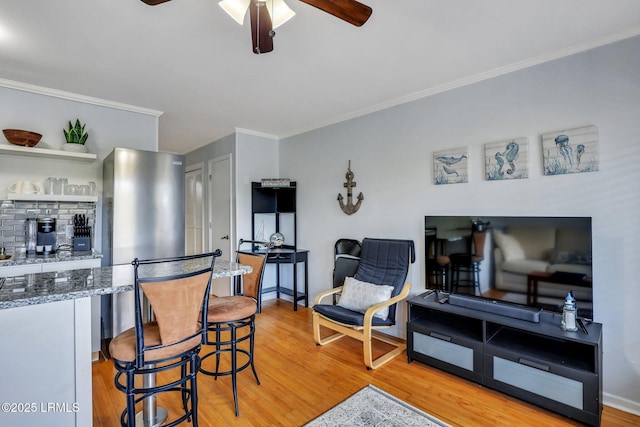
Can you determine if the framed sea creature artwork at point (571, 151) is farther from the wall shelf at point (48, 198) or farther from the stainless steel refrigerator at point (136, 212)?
the wall shelf at point (48, 198)

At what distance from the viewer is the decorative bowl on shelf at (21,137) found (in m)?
2.70

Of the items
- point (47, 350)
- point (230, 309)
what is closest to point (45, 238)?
point (47, 350)

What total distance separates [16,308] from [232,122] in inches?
125

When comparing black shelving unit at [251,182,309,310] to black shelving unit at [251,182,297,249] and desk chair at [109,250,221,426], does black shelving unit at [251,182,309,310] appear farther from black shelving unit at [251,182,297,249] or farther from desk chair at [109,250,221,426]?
desk chair at [109,250,221,426]

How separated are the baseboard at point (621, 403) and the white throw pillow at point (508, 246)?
1079 millimetres

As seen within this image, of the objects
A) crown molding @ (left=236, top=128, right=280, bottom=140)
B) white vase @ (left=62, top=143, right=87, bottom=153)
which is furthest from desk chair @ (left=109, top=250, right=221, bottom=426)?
crown molding @ (left=236, top=128, right=280, bottom=140)

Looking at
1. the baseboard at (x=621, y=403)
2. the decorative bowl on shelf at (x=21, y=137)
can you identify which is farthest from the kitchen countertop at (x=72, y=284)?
the baseboard at (x=621, y=403)

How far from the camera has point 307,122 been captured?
4.21m

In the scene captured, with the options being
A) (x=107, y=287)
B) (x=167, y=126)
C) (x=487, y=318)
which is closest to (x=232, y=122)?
(x=167, y=126)

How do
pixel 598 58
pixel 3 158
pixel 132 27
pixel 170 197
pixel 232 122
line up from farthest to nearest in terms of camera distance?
1. pixel 232 122
2. pixel 170 197
3. pixel 3 158
4. pixel 598 58
5. pixel 132 27

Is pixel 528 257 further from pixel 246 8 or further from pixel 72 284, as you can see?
pixel 72 284

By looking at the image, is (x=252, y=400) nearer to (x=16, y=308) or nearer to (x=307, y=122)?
(x=16, y=308)

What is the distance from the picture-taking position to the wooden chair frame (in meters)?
Result: 2.67

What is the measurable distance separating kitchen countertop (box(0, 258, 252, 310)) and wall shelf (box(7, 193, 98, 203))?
1310 millimetres
